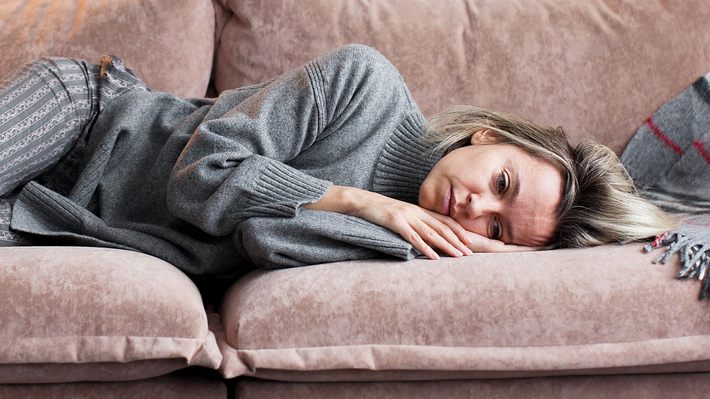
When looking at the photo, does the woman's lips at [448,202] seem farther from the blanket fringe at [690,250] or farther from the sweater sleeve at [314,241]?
the blanket fringe at [690,250]

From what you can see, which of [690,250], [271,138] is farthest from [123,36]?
[690,250]

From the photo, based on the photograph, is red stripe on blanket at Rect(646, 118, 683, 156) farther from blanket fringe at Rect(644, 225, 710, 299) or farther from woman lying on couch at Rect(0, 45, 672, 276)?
blanket fringe at Rect(644, 225, 710, 299)

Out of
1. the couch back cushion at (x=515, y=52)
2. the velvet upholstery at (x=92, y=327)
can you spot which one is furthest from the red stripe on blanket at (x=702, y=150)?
the velvet upholstery at (x=92, y=327)

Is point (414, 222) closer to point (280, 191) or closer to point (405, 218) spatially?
point (405, 218)

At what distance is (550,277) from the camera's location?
59.0 inches

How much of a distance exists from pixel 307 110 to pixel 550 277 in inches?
23.6

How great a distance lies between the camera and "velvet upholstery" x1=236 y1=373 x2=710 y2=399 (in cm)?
147

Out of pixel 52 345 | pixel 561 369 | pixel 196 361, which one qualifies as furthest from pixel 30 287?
pixel 561 369

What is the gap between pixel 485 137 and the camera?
1879 millimetres

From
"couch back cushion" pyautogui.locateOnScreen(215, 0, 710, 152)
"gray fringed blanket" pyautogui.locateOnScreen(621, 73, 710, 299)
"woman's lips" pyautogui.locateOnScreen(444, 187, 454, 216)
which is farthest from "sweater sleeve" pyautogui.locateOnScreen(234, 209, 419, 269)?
"gray fringed blanket" pyautogui.locateOnScreen(621, 73, 710, 299)

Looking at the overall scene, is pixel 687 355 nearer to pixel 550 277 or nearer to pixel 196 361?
pixel 550 277

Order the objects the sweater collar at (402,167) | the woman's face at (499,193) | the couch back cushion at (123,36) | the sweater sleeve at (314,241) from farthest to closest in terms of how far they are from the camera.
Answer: the couch back cushion at (123,36) < the sweater collar at (402,167) < the woman's face at (499,193) < the sweater sleeve at (314,241)

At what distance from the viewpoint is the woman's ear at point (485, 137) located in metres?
1.87

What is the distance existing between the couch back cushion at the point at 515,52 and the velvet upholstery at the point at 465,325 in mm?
825
